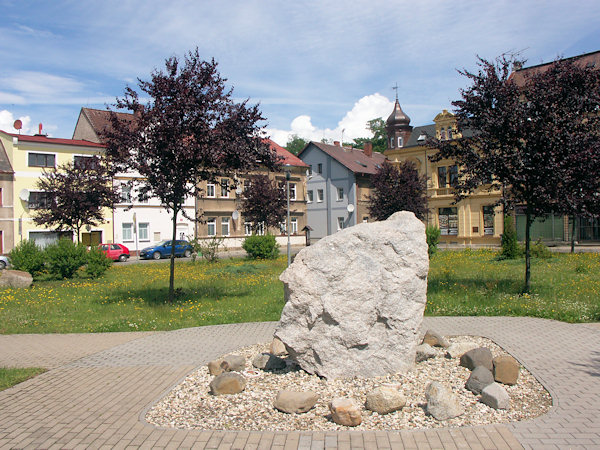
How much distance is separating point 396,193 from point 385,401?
26.5 m

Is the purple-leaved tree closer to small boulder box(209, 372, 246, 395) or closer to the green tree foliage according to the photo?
small boulder box(209, 372, 246, 395)

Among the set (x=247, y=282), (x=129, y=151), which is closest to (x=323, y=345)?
(x=129, y=151)

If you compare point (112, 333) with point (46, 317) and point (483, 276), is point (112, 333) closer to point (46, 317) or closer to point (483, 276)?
point (46, 317)

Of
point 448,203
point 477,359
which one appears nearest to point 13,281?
point 477,359

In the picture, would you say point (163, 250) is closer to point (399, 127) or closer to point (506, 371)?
point (399, 127)

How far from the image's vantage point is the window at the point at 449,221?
43469 mm

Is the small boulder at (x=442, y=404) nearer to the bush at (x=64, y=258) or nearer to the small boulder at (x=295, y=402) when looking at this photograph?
the small boulder at (x=295, y=402)

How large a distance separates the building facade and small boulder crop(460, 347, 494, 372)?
4407 centimetres

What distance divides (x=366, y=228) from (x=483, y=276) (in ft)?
38.6

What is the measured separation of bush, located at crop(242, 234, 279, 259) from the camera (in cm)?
2809

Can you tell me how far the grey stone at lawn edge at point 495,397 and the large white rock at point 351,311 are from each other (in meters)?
1.15

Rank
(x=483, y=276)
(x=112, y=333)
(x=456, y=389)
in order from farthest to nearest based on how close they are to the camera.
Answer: (x=483, y=276), (x=112, y=333), (x=456, y=389)

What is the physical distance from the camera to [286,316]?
6.46m

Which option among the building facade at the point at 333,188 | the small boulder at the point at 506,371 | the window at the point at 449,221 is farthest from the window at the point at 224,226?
the small boulder at the point at 506,371
